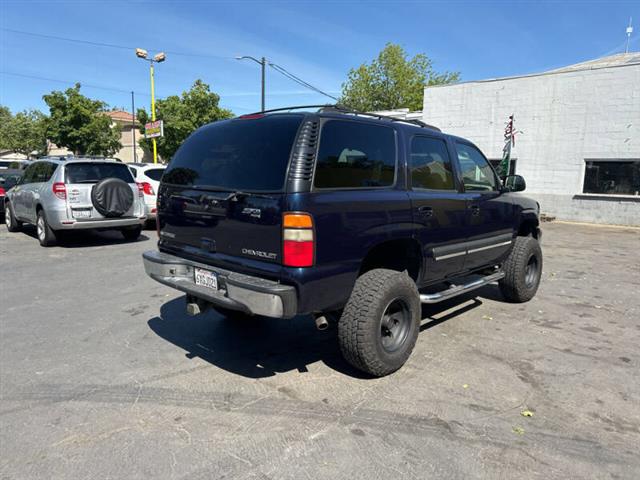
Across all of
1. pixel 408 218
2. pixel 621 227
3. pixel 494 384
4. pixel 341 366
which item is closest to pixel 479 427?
pixel 494 384

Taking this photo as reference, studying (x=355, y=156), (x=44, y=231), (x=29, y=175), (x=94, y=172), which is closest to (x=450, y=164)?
(x=355, y=156)

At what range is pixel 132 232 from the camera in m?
9.78

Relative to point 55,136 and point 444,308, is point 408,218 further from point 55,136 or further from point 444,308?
point 55,136

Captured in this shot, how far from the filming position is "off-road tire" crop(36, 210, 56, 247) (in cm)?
875

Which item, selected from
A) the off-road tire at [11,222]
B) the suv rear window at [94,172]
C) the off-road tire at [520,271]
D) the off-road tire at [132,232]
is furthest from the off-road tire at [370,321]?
the off-road tire at [11,222]

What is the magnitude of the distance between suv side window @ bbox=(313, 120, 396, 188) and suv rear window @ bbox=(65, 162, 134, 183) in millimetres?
6940

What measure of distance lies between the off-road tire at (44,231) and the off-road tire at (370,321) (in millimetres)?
7640

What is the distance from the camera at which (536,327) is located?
488cm

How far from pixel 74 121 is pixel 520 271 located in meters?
38.0

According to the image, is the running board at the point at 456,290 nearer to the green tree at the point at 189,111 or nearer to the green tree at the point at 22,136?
the green tree at the point at 189,111

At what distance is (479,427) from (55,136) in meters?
39.9

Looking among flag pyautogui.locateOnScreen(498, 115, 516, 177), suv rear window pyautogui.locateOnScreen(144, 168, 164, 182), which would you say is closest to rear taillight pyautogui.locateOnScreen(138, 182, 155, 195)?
suv rear window pyautogui.locateOnScreen(144, 168, 164, 182)

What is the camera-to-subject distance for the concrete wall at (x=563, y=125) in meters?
14.5

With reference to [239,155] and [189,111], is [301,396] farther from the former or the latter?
[189,111]
